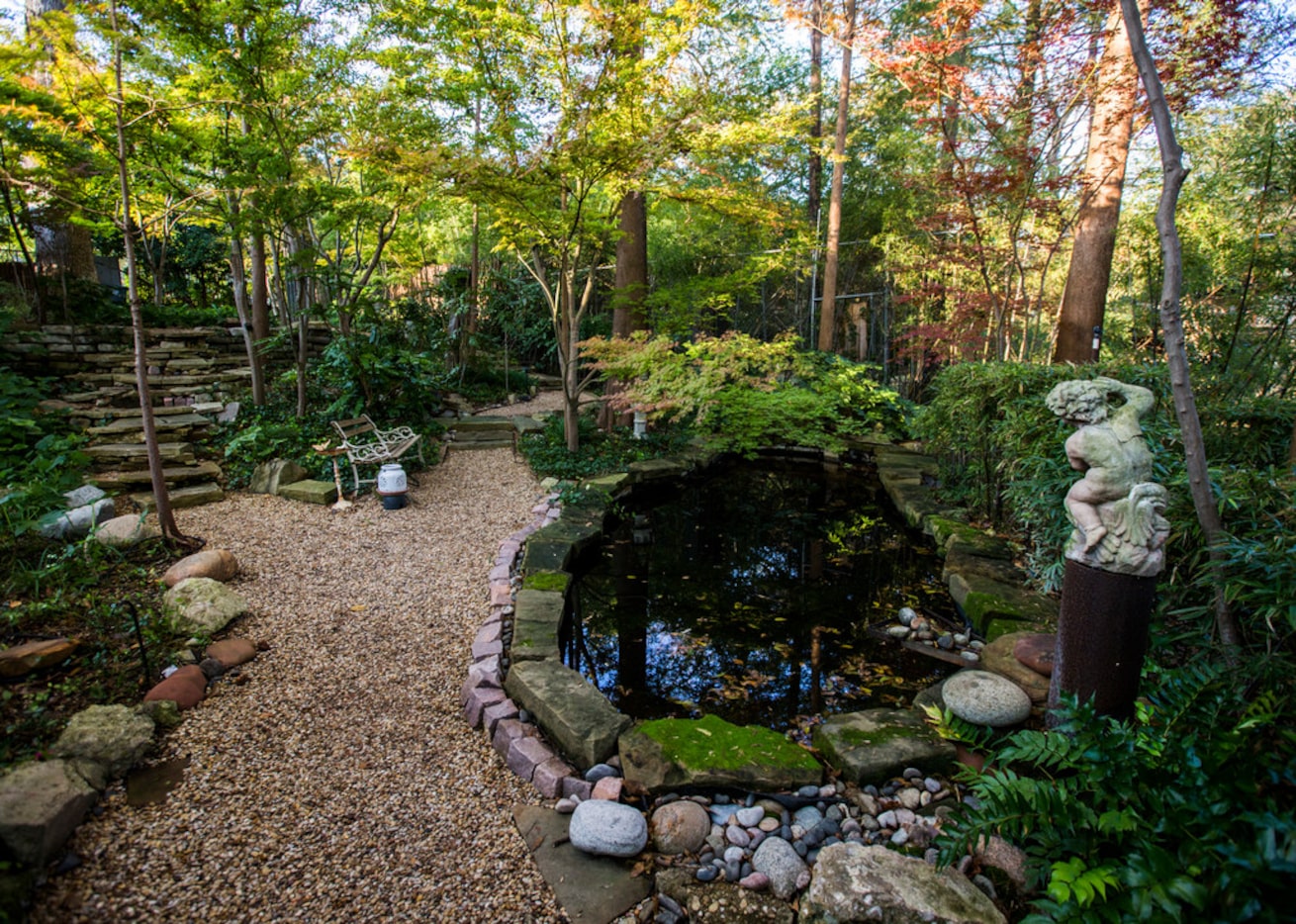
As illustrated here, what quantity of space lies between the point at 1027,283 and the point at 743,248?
4335mm

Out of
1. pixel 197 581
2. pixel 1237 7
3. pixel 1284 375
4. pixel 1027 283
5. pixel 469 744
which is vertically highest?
pixel 1237 7

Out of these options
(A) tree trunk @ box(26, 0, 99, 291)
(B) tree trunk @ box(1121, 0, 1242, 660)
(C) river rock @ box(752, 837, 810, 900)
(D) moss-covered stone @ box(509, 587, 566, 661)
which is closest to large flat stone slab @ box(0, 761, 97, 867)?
(D) moss-covered stone @ box(509, 587, 566, 661)

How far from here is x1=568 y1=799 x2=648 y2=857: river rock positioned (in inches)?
67.4

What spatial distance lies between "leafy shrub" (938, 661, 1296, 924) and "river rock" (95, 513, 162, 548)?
4.22 metres

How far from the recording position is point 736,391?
5.75 m

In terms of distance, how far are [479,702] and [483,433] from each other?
492cm

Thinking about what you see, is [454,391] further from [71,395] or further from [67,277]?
[67,277]

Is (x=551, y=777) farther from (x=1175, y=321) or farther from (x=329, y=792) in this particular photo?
(x=1175, y=321)

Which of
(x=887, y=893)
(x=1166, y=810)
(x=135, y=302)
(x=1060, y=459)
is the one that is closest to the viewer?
(x=1166, y=810)

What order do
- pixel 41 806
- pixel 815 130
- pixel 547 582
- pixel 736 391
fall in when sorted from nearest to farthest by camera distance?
pixel 41 806 → pixel 547 582 → pixel 736 391 → pixel 815 130

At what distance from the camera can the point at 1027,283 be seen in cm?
822

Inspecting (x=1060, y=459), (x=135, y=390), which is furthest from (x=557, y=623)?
(x=135, y=390)

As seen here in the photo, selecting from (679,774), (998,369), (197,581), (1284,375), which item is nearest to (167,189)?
(197,581)

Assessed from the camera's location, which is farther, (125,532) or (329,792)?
(125,532)
